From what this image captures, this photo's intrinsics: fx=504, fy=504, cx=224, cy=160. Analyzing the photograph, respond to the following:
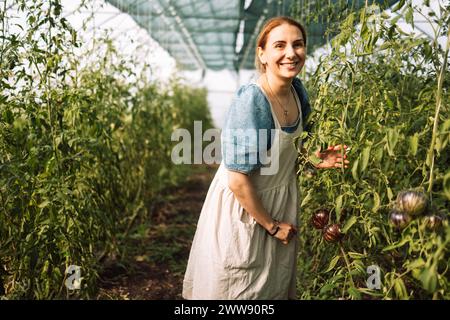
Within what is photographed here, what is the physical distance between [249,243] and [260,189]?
164 mm

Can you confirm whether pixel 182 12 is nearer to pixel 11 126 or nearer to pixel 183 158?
pixel 183 158

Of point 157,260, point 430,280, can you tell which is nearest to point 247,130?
point 430,280

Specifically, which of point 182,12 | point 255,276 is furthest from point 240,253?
point 182,12

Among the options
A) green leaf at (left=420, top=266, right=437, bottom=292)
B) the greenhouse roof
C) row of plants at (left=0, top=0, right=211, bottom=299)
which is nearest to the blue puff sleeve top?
green leaf at (left=420, top=266, right=437, bottom=292)

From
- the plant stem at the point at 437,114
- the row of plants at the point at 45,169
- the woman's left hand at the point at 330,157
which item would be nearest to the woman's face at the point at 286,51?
the woman's left hand at the point at 330,157

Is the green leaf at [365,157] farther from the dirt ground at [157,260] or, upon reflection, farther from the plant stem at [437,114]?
the dirt ground at [157,260]

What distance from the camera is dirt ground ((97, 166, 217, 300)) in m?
2.87

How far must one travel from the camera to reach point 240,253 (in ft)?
4.86

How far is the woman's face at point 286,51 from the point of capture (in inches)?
57.3

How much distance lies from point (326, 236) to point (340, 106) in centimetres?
39

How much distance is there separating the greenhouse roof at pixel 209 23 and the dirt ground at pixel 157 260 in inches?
68.0

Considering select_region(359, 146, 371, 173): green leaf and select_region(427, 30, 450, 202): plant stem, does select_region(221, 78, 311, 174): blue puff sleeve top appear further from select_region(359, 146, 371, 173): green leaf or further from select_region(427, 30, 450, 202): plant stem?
select_region(427, 30, 450, 202): plant stem

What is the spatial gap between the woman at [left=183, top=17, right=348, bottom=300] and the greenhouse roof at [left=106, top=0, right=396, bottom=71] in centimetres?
96

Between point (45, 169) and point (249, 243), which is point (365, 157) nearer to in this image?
point (249, 243)
